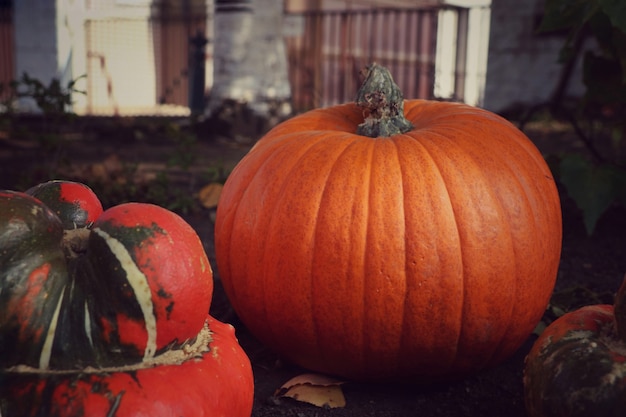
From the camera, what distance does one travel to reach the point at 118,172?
4.84m

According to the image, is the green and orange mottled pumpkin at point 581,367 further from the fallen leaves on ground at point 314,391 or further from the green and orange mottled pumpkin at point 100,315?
the green and orange mottled pumpkin at point 100,315

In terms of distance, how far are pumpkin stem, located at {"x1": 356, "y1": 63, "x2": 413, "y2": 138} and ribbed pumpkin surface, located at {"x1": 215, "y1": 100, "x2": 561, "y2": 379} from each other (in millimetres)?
110

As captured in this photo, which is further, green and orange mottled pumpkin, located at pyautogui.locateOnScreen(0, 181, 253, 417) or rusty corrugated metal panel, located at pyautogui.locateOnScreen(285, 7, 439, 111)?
rusty corrugated metal panel, located at pyautogui.locateOnScreen(285, 7, 439, 111)

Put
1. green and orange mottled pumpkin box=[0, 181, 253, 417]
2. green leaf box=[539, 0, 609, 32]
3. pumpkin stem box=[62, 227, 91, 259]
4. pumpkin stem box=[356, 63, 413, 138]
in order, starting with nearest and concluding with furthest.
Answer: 1. green and orange mottled pumpkin box=[0, 181, 253, 417]
2. pumpkin stem box=[62, 227, 91, 259]
3. pumpkin stem box=[356, 63, 413, 138]
4. green leaf box=[539, 0, 609, 32]

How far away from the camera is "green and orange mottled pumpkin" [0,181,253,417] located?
1369mm

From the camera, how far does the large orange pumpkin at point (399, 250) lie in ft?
6.77

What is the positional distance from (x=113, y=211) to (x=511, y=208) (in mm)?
1189

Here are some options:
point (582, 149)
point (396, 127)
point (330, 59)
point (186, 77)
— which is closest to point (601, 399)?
point (396, 127)

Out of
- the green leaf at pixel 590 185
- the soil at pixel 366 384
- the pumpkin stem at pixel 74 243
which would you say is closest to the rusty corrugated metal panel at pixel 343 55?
the soil at pixel 366 384

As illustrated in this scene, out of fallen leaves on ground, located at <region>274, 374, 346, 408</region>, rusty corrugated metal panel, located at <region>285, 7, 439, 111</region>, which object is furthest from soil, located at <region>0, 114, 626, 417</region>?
rusty corrugated metal panel, located at <region>285, 7, 439, 111</region>

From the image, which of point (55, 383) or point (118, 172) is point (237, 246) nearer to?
point (55, 383)

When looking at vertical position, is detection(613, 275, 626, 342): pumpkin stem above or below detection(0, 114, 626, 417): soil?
Answer: above

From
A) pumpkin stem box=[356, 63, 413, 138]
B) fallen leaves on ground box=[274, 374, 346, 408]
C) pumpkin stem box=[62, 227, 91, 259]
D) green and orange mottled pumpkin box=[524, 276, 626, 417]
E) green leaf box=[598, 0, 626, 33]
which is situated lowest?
fallen leaves on ground box=[274, 374, 346, 408]

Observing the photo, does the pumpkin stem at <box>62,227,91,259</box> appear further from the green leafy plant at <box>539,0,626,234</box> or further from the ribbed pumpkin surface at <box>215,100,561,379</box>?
the green leafy plant at <box>539,0,626,234</box>
